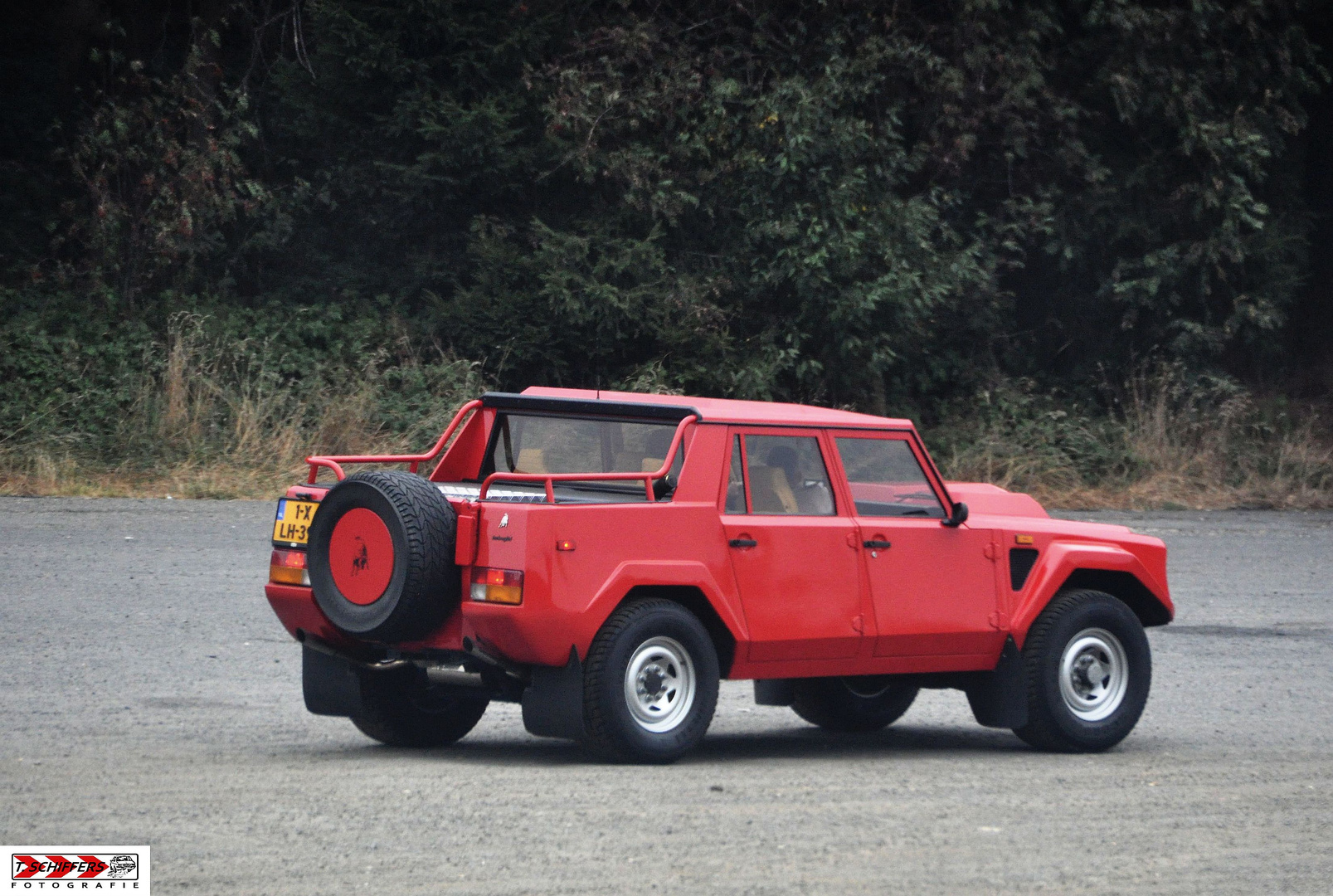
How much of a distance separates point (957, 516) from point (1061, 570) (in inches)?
26.5

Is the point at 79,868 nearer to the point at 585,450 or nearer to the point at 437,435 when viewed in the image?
the point at 585,450

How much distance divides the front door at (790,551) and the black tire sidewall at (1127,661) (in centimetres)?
107

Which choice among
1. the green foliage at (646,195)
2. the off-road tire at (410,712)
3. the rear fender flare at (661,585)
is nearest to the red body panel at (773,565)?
the rear fender flare at (661,585)

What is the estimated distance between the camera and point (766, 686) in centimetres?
835

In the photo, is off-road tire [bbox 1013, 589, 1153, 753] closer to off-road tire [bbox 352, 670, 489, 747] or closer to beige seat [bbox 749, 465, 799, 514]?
beige seat [bbox 749, 465, 799, 514]

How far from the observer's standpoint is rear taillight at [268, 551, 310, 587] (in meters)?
7.34

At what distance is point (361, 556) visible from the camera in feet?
22.8

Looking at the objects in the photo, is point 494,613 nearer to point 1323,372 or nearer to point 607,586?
point 607,586

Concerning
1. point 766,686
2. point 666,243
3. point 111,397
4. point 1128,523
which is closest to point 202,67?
point 111,397

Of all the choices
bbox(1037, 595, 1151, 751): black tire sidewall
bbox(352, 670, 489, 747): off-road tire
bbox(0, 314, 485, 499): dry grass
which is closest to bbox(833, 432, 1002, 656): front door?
bbox(1037, 595, 1151, 751): black tire sidewall

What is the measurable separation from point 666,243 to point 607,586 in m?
16.2

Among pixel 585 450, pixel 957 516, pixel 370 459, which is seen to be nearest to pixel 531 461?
pixel 585 450

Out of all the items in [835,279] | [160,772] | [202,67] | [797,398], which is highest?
[202,67]

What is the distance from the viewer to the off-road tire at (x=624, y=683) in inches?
268
